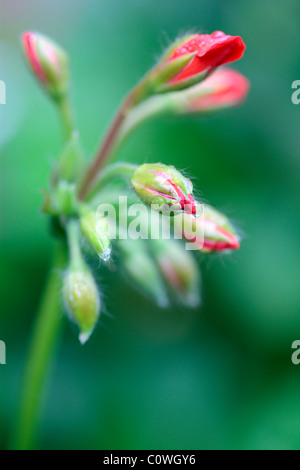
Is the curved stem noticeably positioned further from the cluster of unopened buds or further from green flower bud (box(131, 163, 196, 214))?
green flower bud (box(131, 163, 196, 214))

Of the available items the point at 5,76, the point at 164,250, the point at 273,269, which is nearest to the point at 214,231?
the point at 164,250

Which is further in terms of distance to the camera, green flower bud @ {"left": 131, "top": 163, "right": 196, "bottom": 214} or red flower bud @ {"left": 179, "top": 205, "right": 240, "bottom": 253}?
red flower bud @ {"left": 179, "top": 205, "right": 240, "bottom": 253}

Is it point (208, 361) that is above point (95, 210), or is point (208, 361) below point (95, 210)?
below

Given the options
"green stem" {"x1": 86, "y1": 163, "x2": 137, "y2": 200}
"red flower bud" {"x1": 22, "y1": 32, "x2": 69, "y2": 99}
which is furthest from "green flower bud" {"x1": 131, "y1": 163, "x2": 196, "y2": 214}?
"red flower bud" {"x1": 22, "y1": 32, "x2": 69, "y2": 99}

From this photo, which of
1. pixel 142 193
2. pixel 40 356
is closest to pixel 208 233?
pixel 142 193

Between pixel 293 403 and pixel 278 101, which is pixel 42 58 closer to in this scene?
pixel 278 101

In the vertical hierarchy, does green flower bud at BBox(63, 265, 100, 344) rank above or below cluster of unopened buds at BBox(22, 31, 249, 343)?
below

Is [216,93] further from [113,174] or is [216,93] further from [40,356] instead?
[40,356]

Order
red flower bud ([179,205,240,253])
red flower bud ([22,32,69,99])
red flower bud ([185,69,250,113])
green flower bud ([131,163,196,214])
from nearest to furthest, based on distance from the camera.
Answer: green flower bud ([131,163,196,214]) → red flower bud ([179,205,240,253]) → red flower bud ([22,32,69,99]) → red flower bud ([185,69,250,113])
